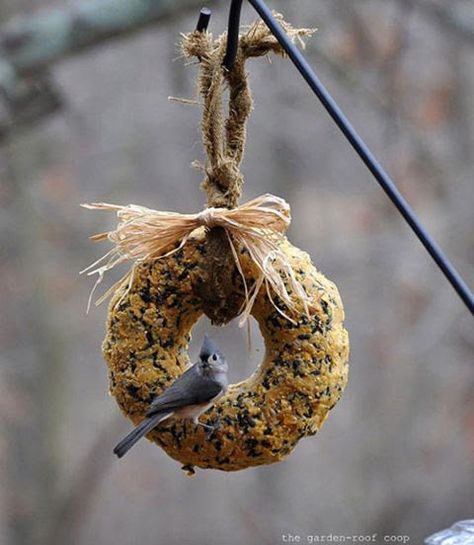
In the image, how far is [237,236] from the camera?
1918 mm

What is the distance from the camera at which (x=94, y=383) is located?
834 cm

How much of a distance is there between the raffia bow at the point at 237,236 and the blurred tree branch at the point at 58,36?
6.72ft

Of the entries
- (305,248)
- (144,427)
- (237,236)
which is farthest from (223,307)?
(305,248)

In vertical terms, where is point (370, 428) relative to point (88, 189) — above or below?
below

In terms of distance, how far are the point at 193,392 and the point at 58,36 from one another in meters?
2.45

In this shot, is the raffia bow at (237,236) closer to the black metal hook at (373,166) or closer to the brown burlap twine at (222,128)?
the brown burlap twine at (222,128)

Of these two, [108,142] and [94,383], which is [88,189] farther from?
[94,383]

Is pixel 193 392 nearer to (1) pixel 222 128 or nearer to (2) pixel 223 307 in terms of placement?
(2) pixel 223 307

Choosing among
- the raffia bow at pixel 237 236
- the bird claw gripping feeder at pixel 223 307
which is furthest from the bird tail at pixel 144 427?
the raffia bow at pixel 237 236

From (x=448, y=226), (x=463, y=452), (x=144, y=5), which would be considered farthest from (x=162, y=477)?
(x=144, y=5)

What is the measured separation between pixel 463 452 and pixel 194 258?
5.48 meters

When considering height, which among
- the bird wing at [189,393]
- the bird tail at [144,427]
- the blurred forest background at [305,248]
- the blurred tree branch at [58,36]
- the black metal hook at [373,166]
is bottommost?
the blurred forest background at [305,248]

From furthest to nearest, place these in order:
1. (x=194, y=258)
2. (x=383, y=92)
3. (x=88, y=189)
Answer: (x=88, y=189)
(x=383, y=92)
(x=194, y=258)

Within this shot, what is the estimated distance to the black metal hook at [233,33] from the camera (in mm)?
1776
